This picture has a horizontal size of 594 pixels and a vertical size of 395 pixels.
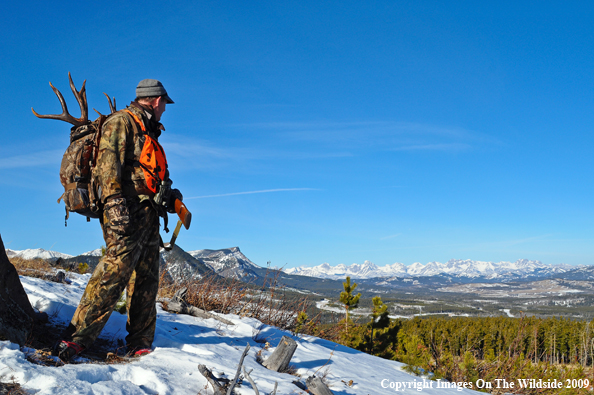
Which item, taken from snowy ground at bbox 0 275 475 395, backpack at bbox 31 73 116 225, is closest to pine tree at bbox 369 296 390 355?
snowy ground at bbox 0 275 475 395

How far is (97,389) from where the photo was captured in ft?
7.92

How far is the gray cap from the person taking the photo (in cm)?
375

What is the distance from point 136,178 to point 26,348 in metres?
1.58

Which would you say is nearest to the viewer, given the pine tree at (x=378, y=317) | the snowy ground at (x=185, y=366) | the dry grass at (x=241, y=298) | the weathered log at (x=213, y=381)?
the snowy ground at (x=185, y=366)

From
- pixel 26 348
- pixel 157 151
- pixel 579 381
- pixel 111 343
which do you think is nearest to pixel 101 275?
pixel 26 348

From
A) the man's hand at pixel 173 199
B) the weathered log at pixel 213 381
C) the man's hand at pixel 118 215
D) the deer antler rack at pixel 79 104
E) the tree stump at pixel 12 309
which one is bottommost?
the weathered log at pixel 213 381

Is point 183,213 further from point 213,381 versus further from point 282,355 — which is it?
point 282,355

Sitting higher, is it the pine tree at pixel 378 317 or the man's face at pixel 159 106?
the man's face at pixel 159 106

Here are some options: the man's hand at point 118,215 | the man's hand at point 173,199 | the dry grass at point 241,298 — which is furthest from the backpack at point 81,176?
the dry grass at point 241,298

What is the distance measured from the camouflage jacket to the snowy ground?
1.41 meters

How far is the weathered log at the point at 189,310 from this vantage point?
5.46 metres

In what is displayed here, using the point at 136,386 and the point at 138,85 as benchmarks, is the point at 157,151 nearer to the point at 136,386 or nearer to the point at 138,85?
the point at 138,85

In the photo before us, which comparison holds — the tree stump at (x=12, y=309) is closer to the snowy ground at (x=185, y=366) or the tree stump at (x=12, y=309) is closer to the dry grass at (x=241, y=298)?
the snowy ground at (x=185, y=366)

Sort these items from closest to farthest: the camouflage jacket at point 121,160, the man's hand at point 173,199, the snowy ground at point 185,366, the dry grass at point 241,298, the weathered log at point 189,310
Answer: the snowy ground at point 185,366, the camouflage jacket at point 121,160, the man's hand at point 173,199, the weathered log at point 189,310, the dry grass at point 241,298
